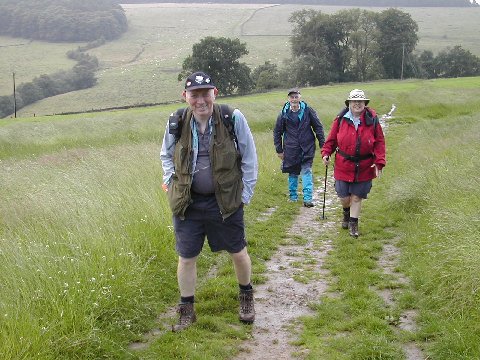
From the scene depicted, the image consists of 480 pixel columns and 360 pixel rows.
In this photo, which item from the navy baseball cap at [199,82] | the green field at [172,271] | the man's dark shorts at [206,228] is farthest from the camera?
the man's dark shorts at [206,228]

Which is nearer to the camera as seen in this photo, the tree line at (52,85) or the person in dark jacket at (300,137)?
the person in dark jacket at (300,137)

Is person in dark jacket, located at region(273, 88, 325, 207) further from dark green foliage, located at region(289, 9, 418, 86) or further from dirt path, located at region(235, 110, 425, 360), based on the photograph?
dark green foliage, located at region(289, 9, 418, 86)

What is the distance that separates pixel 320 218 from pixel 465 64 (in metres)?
69.9

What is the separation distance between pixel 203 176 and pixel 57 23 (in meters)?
145

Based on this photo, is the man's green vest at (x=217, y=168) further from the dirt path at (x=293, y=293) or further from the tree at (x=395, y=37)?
the tree at (x=395, y=37)

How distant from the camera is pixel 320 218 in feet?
31.3

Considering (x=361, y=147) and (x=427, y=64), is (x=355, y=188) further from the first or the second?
(x=427, y=64)

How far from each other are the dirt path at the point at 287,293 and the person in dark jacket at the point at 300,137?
1.65m

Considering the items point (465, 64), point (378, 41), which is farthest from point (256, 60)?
point (465, 64)

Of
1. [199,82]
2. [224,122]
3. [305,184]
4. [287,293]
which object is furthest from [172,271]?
[305,184]

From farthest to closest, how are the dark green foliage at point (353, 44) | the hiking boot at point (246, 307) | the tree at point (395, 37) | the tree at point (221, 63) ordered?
the tree at point (395, 37) → the dark green foliage at point (353, 44) → the tree at point (221, 63) → the hiking boot at point (246, 307)

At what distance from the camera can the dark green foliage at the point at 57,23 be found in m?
135

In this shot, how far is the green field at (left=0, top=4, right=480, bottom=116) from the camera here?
77875 millimetres

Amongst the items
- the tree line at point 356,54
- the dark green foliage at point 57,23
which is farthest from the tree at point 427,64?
the dark green foliage at point 57,23
